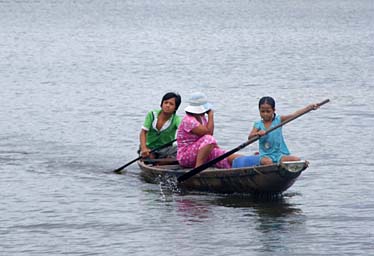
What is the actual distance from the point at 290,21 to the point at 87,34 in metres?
22.1

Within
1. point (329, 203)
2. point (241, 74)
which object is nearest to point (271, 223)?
point (329, 203)

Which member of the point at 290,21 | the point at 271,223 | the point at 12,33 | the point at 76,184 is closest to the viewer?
the point at 271,223

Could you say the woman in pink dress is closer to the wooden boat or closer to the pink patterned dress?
the pink patterned dress

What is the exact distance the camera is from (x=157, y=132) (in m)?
16.2

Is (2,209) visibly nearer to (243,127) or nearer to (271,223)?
(271,223)

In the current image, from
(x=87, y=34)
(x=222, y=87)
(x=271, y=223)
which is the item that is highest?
(x=87, y=34)

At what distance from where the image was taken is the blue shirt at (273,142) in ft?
46.4

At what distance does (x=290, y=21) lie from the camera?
78.1 meters

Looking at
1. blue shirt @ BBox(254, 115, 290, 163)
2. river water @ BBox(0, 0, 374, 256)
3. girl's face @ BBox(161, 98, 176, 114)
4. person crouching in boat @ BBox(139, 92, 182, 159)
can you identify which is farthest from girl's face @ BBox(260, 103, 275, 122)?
person crouching in boat @ BBox(139, 92, 182, 159)

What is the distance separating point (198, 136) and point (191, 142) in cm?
13

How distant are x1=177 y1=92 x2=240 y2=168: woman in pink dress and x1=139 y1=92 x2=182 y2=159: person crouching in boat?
0.93 meters

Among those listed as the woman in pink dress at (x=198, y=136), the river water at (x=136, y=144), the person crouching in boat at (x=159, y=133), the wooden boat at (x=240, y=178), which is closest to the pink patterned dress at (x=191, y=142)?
the woman in pink dress at (x=198, y=136)

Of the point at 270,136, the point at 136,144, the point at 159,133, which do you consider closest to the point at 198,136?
the point at 270,136

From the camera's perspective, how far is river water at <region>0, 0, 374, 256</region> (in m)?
13.0
